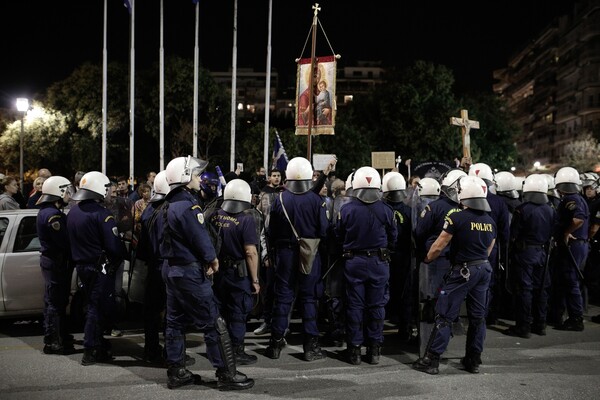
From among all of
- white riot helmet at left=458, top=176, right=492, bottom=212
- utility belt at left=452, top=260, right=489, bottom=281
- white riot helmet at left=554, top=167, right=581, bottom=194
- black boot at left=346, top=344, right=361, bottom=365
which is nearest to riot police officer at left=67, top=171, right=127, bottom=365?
black boot at left=346, top=344, right=361, bottom=365

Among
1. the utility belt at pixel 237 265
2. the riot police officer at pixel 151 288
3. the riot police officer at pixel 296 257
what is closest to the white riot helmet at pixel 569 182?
the riot police officer at pixel 296 257

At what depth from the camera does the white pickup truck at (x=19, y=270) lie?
7.66 m

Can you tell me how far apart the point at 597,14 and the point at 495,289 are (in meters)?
70.0

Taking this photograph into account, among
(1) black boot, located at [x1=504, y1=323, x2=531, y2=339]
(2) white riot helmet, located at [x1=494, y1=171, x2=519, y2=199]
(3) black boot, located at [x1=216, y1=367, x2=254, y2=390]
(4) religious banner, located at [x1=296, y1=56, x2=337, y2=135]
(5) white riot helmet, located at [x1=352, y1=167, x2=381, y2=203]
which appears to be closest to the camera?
(3) black boot, located at [x1=216, y1=367, x2=254, y2=390]

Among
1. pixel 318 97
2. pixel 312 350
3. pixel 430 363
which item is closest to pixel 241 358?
pixel 312 350

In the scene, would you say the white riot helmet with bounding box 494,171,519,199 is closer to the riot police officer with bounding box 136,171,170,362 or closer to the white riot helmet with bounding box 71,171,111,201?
the riot police officer with bounding box 136,171,170,362

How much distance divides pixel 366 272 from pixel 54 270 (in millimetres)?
3730

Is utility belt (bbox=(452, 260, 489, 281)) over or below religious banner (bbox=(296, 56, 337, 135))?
below

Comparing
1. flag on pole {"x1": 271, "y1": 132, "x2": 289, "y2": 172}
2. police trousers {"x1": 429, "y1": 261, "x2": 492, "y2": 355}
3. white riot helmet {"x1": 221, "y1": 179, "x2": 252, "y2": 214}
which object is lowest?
police trousers {"x1": 429, "y1": 261, "x2": 492, "y2": 355}

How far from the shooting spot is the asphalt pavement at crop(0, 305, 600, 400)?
18.4ft

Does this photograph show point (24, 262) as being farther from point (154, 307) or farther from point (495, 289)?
point (495, 289)

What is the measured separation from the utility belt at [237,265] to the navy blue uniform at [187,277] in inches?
29.1

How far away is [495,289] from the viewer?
29.4ft

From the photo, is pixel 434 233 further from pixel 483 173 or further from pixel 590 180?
pixel 590 180
